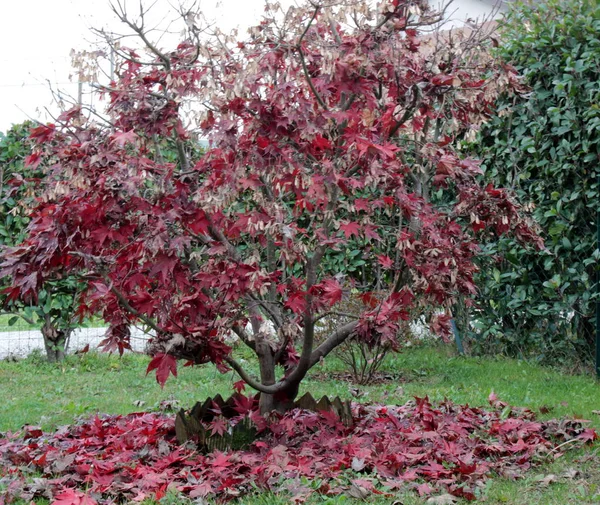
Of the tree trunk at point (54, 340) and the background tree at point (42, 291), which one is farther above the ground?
the background tree at point (42, 291)

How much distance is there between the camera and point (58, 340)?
8.10m

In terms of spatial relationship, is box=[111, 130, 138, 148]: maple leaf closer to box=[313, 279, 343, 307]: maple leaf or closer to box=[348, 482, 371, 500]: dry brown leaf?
box=[313, 279, 343, 307]: maple leaf

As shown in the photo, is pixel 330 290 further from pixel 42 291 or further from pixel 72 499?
pixel 42 291

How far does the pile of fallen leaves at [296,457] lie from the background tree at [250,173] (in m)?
0.50

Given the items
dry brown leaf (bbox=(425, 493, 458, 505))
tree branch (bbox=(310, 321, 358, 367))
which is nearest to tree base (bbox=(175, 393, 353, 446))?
tree branch (bbox=(310, 321, 358, 367))

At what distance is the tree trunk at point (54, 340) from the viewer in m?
8.00

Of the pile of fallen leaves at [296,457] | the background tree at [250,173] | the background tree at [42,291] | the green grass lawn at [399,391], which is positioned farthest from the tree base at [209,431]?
the background tree at [42,291]

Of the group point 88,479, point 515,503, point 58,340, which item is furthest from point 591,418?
point 58,340

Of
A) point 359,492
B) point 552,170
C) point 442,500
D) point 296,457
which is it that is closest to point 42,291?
point 296,457

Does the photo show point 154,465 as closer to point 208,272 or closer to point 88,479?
point 88,479

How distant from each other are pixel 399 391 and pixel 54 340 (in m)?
4.07

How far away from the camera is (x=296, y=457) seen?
382 centimetres

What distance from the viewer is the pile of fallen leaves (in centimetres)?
346

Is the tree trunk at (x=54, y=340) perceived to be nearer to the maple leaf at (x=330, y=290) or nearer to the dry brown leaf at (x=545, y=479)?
the maple leaf at (x=330, y=290)
